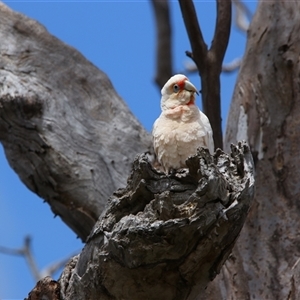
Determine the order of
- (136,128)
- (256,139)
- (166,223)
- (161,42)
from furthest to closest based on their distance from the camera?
(161,42), (136,128), (256,139), (166,223)

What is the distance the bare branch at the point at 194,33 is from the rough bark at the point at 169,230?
1.94 meters

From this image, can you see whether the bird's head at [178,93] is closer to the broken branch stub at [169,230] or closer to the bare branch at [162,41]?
the broken branch stub at [169,230]

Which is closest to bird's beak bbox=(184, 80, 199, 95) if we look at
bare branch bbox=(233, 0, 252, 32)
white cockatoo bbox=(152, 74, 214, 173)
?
white cockatoo bbox=(152, 74, 214, 173)

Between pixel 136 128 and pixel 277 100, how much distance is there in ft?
3.50

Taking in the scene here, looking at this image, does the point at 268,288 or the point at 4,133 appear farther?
the point at 4,133

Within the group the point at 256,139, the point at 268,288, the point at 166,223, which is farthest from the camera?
the point at 256,139

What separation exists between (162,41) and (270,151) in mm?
1820

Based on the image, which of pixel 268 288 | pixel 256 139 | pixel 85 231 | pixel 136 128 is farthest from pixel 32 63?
pixel 268 288

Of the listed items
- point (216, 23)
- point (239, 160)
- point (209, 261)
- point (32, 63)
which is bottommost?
point (209, 261)

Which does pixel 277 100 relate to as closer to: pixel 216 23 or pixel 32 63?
pixel 216 23

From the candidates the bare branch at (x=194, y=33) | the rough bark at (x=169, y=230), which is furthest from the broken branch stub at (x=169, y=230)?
the bare branch at (x=194, y=33)

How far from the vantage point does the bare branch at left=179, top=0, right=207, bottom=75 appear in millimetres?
4785

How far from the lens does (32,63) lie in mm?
5113

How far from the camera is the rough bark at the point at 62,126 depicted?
475cm
